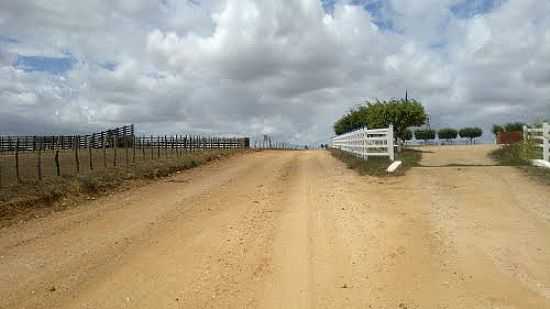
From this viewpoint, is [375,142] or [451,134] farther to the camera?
[451,134]

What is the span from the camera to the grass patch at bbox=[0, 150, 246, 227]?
1020 centimetres

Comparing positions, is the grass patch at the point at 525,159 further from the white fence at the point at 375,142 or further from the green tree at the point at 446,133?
the green tree at the point at 446,133

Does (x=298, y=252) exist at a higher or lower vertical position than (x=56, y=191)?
lower

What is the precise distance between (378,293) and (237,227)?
3311 millimetres

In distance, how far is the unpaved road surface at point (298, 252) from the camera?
16.3 feet

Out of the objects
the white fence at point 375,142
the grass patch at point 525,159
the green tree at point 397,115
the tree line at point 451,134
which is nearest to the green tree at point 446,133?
the tree line at point 451,134

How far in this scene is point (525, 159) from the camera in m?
15.3

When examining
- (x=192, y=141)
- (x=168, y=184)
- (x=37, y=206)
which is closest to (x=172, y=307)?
(x=37, y=206)

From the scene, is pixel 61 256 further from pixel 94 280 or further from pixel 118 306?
pixel 118 306

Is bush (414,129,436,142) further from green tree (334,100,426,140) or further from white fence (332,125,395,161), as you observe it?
white fence (332,125,395,161)

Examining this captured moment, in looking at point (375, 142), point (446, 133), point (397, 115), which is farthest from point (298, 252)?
point (446, 133)

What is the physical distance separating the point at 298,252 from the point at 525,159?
39.8 ft

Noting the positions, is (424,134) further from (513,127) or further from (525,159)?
(525,159)

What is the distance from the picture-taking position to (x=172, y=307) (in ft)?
15.6
